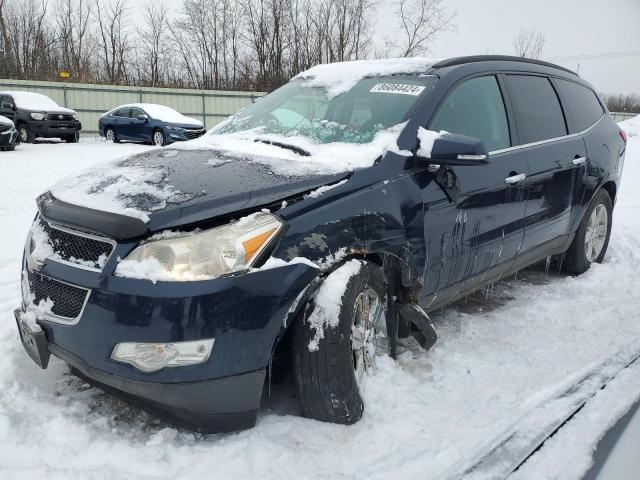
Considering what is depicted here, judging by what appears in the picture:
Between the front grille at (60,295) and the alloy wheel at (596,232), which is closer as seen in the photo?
the front grille at (60,295)

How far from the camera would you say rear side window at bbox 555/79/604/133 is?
14.7ft

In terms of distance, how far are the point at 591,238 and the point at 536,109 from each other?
1579 mm

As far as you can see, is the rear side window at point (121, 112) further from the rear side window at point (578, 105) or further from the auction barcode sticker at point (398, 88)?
the auction barcode sticker at point (398, 88)

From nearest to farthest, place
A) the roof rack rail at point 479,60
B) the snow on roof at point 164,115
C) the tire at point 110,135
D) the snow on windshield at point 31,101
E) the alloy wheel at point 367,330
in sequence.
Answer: the alloy wheel at point 367,330 < the roof rack rail at point 479,60 < the snow on windshield at point 31,101 < the snow on roof at point 164,115 < the tire at point 110,135

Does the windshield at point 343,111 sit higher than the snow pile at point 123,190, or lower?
higher

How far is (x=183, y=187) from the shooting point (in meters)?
2.42

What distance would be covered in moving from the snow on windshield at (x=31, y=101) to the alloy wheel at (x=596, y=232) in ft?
55.9

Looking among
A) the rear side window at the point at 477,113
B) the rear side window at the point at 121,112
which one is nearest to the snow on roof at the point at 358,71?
the rear side window at the point at 477,113

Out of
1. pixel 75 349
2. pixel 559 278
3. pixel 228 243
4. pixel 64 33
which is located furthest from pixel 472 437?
pixel 64 33

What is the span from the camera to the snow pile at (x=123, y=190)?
7.43 ft

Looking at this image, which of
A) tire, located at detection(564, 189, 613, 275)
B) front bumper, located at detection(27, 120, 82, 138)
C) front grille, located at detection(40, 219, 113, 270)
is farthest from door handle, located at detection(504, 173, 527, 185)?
front bumper, located at detection(27, 120, 82, 138)

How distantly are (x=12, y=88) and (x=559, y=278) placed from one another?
2396 centimetres

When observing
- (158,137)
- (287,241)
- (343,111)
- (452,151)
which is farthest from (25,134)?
(287,241)

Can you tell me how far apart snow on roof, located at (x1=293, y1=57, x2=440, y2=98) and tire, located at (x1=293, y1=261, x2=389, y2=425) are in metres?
1.43
